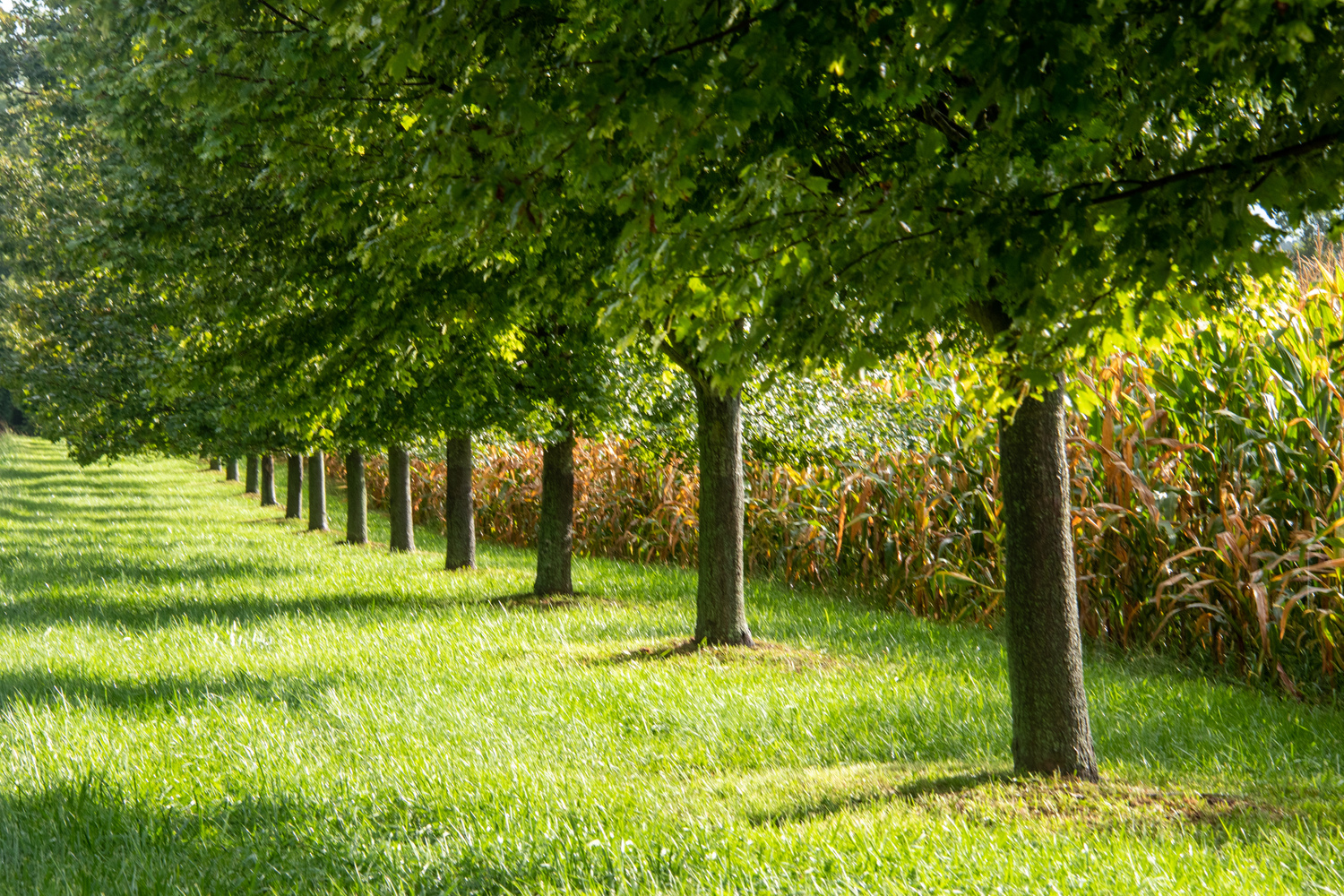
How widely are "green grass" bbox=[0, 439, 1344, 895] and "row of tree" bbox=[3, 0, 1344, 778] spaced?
791mm

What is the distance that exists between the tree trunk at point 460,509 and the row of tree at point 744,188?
199 inches

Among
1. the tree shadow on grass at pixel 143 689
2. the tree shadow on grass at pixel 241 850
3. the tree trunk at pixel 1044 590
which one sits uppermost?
the tree trunk at pixel 1044 590

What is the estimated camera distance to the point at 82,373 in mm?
15398

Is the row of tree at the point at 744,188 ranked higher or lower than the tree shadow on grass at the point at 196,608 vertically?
higher

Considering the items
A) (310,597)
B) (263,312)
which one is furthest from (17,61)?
(263,312)

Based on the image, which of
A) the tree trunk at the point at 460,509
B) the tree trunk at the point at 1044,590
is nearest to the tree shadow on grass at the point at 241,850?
the tree trunk at the point at 1044,590

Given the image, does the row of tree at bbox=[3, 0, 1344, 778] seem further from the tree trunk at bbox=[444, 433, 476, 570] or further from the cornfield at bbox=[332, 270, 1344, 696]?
the tree trunk at bbox=[444, 433, 476, 570]

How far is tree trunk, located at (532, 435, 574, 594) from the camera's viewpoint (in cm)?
1115

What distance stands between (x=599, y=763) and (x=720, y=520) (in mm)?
3102

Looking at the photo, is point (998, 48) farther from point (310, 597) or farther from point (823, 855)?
point (310, 597)

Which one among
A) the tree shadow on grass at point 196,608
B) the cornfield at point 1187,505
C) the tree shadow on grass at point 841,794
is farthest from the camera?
the tree shadow on grass at point 196,608

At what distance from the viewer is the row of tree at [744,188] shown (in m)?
3.05

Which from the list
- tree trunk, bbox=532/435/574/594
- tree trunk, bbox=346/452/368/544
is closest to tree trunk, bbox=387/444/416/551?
tree trunk, bbox=346/452/368/544

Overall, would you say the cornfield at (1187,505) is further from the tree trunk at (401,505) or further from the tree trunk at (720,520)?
the tree trunk at (401,505)
